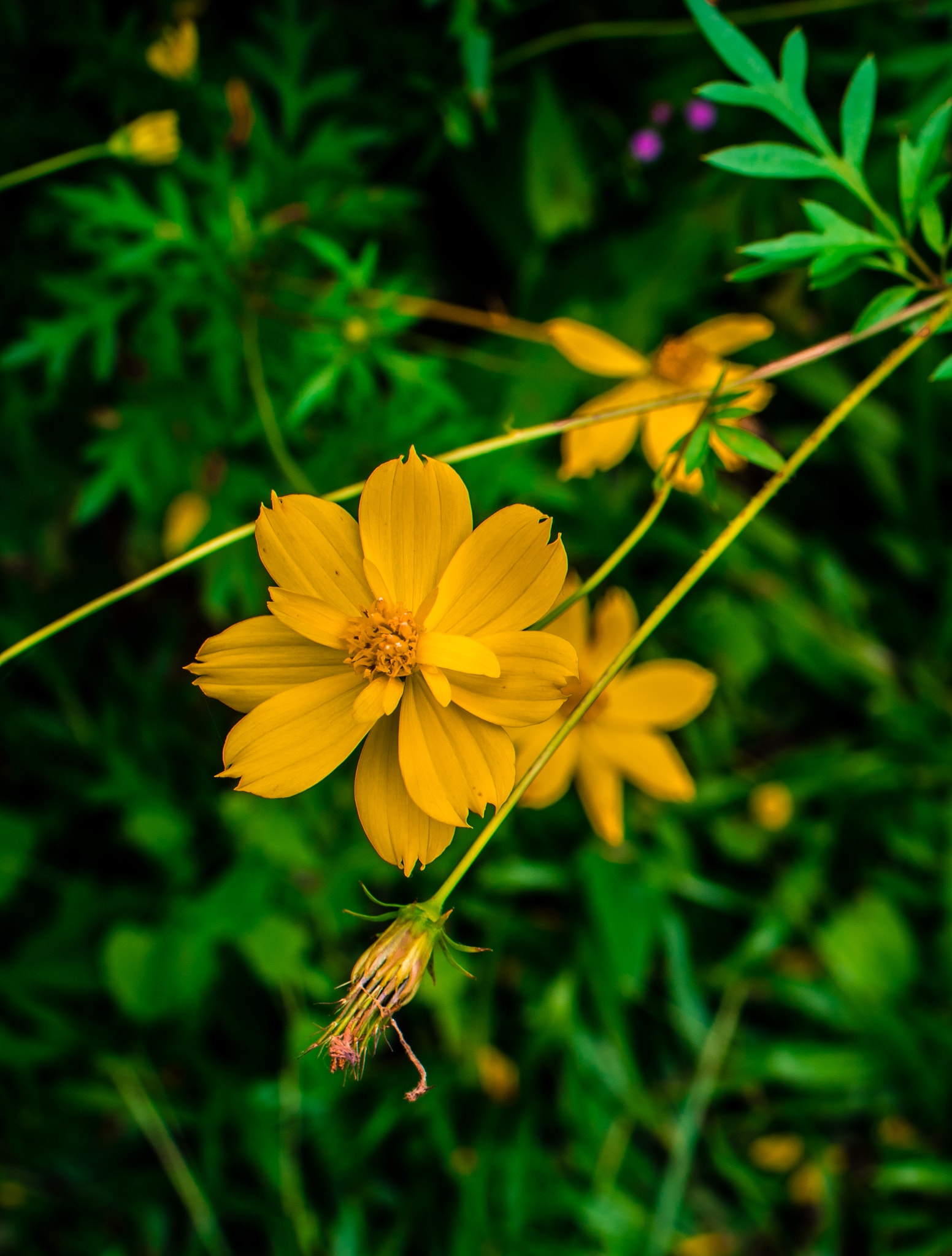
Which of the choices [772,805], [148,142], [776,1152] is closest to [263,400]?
[148,142]

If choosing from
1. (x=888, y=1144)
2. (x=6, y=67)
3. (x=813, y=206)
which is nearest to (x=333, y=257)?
(x=813, y=206)

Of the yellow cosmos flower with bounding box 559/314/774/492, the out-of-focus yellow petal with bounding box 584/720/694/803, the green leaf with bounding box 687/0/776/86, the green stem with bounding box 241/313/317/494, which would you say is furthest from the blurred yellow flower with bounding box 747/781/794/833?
the green leaf with bounding box 687/0/776/86

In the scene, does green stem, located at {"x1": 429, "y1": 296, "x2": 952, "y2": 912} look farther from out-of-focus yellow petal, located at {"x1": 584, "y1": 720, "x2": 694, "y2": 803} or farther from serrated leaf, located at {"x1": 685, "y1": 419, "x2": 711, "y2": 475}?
out-of-focus yellow petal, located at {"x1": 584, "y1": 720, "x2": 694, "y2": 803}

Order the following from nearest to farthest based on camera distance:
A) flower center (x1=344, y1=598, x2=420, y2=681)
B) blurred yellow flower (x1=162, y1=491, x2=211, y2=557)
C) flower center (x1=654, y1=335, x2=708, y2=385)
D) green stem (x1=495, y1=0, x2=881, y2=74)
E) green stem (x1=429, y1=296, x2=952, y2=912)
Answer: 1. green stem (x1=429, y1=296, x2=952, y2=912)
2. flower center (x1=344, y1=598, x2=420, y2=681)
3. flower center (x1=654, y1=335, x2=708, y2=385)
4. green stem (x1=495, y1=0, x2=881, y2=74)
5. blurred yellow flower (x1=162, y1=491, x2=211, y2=557)

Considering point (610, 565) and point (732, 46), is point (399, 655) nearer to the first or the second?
point (610, 565)

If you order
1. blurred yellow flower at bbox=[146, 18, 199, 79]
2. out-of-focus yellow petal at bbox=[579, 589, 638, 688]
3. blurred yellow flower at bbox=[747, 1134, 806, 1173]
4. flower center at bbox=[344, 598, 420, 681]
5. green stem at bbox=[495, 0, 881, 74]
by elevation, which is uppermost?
blurred yellow flower at bbox=[146, 18, 199, 79]

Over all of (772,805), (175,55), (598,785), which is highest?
(175,55)

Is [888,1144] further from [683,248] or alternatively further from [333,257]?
[333,257]

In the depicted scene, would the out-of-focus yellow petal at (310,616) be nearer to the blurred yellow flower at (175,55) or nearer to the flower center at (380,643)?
the flower center at (380,643)
